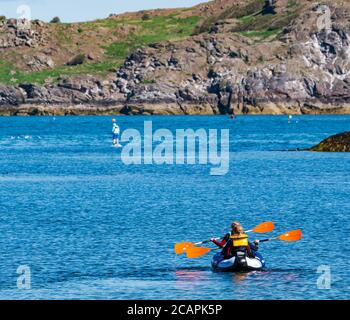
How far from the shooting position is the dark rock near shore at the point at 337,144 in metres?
118

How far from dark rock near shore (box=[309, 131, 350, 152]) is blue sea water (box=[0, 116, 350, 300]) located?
5.66m

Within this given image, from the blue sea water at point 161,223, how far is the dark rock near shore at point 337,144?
18.6 ft

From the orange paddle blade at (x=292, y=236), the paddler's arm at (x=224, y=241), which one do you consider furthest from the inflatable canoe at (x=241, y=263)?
the orange paddle blade at (x=292, y=236)

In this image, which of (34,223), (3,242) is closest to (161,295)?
(3,242)

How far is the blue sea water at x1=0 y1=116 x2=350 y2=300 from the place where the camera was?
3934 cm

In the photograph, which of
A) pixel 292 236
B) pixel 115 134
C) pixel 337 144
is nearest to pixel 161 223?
pixel 292 236

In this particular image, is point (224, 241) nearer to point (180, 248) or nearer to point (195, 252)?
point (195, 252)

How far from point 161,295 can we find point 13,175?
57.5 metres

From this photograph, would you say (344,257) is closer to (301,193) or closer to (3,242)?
(3,242)

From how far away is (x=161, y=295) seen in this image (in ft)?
124

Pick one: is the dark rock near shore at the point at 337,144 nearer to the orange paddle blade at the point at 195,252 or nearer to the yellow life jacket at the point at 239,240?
the orange paddle blade at the point at 195,252

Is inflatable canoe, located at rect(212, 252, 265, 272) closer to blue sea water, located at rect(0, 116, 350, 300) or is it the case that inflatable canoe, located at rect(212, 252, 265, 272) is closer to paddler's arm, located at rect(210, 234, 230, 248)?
blue sea water, located at rect(0, 116, 350, 300)

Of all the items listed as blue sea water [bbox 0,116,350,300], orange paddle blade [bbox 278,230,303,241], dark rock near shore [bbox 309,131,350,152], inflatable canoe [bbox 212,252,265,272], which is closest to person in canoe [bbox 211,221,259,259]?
inflatable canoe [bbox 212,252,265,272]

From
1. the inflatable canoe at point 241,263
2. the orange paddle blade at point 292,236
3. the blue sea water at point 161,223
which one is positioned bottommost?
the blue sea water at point 161,223
